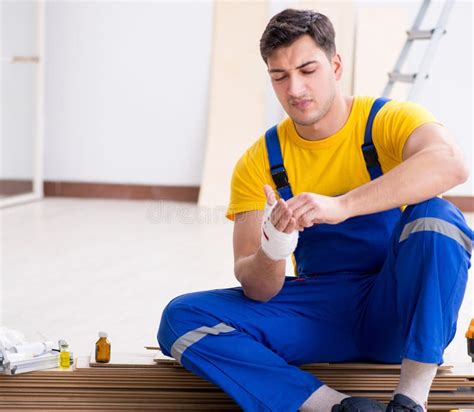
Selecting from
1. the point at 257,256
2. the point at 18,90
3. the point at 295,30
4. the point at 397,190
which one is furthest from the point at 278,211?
the point at 18,90

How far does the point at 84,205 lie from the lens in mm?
7508

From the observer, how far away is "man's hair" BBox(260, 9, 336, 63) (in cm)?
246

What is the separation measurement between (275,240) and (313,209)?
0.14m

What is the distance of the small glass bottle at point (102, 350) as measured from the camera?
102 inches

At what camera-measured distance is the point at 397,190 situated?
89.2 inches

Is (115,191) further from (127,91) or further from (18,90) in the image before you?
(18,90)

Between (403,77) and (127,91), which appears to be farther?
(127,91)

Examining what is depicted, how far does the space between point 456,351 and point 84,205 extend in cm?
461

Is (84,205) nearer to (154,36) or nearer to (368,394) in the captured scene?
(154,36)

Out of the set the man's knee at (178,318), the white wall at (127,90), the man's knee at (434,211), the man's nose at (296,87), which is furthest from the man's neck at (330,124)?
the white wall at (127,90)

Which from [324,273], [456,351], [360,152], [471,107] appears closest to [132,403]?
[324,273]

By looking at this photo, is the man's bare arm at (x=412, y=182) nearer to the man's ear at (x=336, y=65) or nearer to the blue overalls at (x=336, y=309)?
the blue overalls at (x=336, y=309)

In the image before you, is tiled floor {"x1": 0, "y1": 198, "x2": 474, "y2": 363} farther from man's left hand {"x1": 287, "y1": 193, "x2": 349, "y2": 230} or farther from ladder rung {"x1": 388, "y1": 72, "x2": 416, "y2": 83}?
ladder rung {"x1": 388, "y1": 72, "x2": 416, "y2": 83}

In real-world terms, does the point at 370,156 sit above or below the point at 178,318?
above
